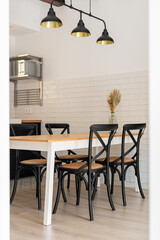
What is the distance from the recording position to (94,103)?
5.10 meters

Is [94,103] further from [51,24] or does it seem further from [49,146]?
[49,146]

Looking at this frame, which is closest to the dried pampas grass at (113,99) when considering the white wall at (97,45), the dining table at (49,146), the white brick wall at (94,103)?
the white brick wall at (94,103)

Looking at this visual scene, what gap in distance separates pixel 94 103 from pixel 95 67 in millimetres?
581

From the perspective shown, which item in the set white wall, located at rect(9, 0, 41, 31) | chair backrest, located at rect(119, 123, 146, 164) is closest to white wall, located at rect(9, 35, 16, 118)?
white wall, located at rect(9, 0, 41, 31)

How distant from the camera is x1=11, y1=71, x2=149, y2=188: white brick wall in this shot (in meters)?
4.62

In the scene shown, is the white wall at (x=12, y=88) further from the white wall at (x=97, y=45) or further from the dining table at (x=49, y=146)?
the dining table at (x=49, y=146)

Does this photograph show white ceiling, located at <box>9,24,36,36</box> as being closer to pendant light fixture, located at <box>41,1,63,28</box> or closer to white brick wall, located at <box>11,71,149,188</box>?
white brick wall, located at <box>11,71,149,188</box>

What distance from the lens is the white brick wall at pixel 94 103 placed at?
4.62 meters

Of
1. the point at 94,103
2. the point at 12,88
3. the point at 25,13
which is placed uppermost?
the point at 25,13

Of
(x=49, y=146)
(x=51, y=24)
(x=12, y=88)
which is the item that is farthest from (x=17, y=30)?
(x=49, y=146)

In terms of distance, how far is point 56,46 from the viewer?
558 centimetres
